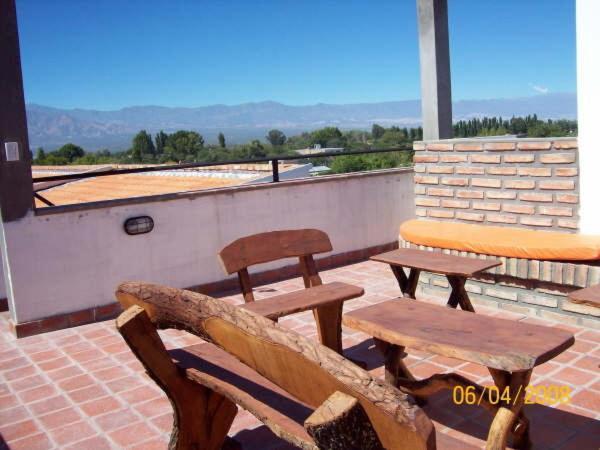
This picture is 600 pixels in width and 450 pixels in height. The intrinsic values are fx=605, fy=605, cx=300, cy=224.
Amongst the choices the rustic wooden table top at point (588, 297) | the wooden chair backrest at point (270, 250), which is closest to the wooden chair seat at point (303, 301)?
the wooden chair backrest at point (270, 250)

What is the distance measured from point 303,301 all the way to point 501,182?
7.88 ft

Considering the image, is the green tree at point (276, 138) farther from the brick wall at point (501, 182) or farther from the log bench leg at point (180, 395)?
the log bench leg at point (180, 395)

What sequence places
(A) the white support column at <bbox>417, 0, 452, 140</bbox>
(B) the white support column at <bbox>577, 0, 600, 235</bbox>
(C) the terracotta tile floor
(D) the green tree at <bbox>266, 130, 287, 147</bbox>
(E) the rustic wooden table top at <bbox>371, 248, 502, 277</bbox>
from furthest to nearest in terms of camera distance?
(D) the green tree at <bbox>266, 130, 287, 147</bbox>
(A) the white support column at <bbox>417, 0, 452, 140</bbox>
(B) the white support column at <bbox>577, 0, 600, 235</bbox>
(E) the rustic wooden table top at <bbox>371, 248, 502, 277</bbox>
(C) the terracotta tile floor

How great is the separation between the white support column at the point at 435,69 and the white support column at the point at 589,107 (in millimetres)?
1485

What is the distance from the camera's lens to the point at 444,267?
3359 mm

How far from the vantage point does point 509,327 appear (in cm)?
228

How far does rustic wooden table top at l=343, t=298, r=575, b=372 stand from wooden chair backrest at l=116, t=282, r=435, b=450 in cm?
90

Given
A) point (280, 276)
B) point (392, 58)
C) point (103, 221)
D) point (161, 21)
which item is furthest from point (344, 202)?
point (161, 21)

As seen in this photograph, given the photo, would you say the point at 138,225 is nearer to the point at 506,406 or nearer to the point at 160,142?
the point at 506,406

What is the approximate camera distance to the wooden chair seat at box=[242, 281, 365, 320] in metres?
2.88

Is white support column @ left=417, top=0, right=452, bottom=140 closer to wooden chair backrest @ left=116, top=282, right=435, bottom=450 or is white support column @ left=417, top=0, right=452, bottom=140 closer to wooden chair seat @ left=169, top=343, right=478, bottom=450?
wooden chair seat @ left=169, top=343, right=478, bottom=450

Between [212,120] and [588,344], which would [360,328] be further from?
[212,120]

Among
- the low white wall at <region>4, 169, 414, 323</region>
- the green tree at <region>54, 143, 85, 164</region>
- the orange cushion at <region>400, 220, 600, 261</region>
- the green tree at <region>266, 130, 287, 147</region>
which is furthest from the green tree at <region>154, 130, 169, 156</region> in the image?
the orange cushion at <region>400, 220, 600, 261</region>

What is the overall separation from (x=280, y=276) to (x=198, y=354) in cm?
357
